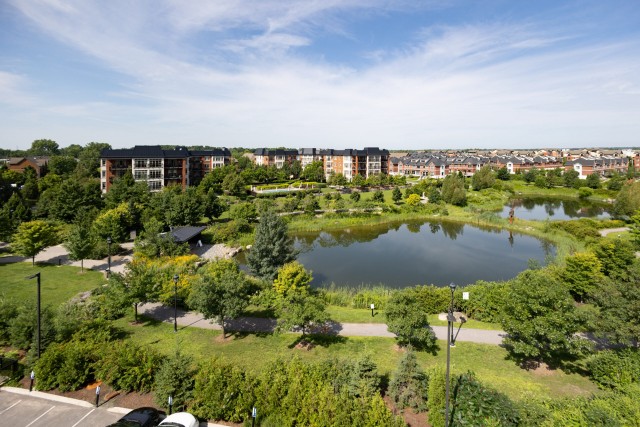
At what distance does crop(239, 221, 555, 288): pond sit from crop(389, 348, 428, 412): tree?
45.0ft

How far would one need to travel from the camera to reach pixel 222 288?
16172 millimetres

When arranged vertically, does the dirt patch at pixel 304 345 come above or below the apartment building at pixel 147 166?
below

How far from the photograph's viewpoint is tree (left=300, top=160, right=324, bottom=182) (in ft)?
267

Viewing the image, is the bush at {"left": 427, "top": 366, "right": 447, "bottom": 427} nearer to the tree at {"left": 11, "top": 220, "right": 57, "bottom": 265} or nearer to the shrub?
the shrub

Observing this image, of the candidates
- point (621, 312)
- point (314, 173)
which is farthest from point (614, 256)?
point (314, 173)

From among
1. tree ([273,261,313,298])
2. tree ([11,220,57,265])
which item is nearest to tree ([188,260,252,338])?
tree ([273,261,313,298])

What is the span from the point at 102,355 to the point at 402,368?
1088 centimetres

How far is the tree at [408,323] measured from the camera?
14.6 m

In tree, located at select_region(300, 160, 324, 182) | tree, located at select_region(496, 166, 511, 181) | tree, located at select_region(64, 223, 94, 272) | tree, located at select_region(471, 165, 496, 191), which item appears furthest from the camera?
tree, located at select_region(496, 166, 511, 181)

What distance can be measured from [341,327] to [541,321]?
8.58 m

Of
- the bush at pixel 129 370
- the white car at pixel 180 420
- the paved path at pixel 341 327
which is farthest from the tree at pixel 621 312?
the bush at pixel 129 370

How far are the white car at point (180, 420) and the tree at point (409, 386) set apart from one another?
20.4 feet

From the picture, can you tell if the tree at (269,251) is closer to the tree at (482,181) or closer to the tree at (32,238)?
the tree at (32,238)

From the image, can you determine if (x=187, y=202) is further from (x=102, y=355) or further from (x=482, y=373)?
→ (x=482, y=373)
